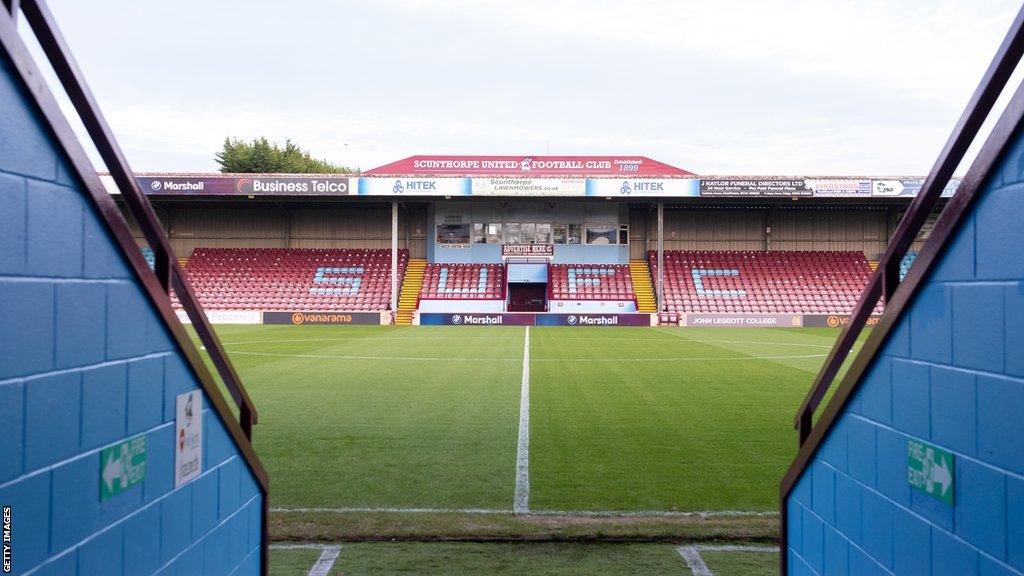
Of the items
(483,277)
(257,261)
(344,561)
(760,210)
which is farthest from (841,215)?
(344,561)

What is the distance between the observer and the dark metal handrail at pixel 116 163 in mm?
2484

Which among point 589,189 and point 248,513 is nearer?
point 248,513

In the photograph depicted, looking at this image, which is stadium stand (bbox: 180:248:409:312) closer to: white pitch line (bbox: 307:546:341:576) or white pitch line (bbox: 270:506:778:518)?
white pitch line (bbox: 270:506:778:518)

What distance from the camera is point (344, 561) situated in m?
5.22

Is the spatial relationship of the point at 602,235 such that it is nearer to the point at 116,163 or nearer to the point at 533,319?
the point at 533,319

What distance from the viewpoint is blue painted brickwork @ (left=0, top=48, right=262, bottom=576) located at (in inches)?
85.0

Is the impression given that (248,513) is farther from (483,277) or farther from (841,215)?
(841,215)

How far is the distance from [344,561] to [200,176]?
114 feet

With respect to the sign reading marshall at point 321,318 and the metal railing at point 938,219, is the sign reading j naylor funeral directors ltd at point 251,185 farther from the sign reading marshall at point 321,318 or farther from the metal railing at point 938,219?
the metal railing at point 938,219

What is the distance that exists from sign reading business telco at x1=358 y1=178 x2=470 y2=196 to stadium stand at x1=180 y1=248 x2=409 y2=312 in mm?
5605

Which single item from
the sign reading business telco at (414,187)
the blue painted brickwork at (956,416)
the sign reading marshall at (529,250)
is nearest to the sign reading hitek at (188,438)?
the blue painted brickwork at (956,416)

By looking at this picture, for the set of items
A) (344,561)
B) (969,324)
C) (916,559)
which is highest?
(969,324)

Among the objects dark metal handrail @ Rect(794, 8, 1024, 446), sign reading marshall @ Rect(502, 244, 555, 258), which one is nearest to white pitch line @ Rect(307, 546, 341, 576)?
dark metal handrail @ Rect(794, 8, 1024, 446)

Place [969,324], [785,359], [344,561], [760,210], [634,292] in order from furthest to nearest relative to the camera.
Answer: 1. [760,210]
2. [634,292]
3. [785,359]
4. [344,561]
5. [969,324]
